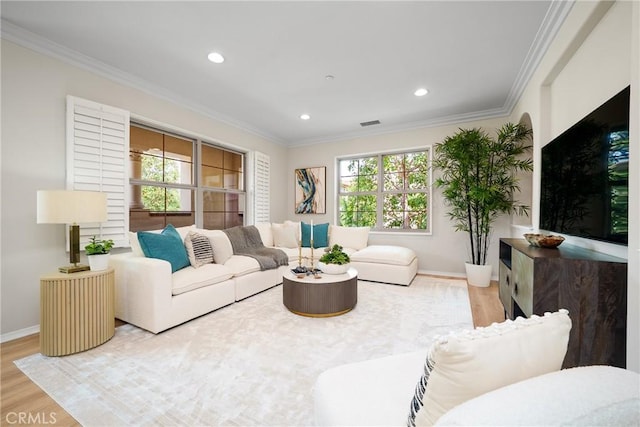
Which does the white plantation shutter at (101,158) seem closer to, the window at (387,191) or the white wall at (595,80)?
the window at (387,191)

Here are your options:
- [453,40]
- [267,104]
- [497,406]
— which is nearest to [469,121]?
[453,40]

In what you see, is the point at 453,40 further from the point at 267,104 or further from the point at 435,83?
the point at 267,104

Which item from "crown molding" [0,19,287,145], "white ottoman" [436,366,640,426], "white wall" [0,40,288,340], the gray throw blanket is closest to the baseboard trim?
"white wall" [0,40,288,340]

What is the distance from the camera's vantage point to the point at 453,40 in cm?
246

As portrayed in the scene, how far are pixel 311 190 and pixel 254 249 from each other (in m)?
2.06

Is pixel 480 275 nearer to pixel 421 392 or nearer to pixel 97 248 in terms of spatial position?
pixel 421 392

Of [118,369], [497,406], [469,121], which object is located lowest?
[118,369]

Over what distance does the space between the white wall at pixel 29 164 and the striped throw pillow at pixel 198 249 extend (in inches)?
43.5

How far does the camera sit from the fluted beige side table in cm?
200

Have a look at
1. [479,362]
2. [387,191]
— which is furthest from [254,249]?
Result: [479,362]

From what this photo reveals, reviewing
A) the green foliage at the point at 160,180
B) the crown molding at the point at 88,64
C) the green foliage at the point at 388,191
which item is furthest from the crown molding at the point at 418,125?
the green foliage at the point at 160,180

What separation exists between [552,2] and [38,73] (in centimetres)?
439

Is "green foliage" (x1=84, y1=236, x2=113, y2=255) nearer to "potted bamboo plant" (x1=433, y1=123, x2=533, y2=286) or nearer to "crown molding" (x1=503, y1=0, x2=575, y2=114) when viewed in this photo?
"crown molding" (x1=503, y1=0, x2=575, y2=114)

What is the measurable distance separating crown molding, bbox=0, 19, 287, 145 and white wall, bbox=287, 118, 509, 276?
8.03ft
